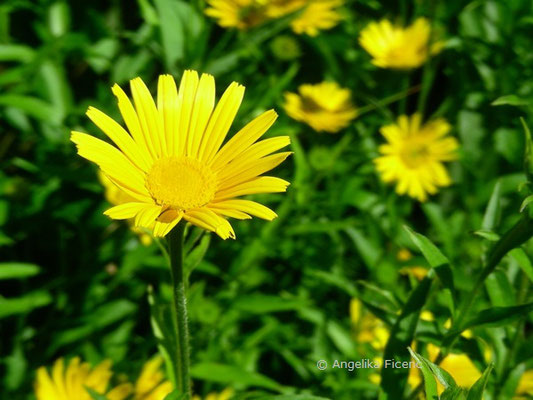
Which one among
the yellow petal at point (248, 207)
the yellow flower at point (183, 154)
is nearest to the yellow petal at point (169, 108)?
the yellow flower at point (183, 154)

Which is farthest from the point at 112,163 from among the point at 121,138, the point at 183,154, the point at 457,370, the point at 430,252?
the point at 457,370

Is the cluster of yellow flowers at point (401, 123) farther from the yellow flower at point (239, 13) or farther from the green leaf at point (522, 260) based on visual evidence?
the green leaf at point (522, 260)

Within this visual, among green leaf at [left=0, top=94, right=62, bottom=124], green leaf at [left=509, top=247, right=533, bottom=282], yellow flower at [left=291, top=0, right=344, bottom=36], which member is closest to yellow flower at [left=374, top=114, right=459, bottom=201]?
yellow flower at [left=291, top=0, right=344, bottom=36]

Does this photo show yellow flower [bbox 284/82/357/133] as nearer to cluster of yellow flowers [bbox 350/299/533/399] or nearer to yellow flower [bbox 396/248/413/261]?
yellow flower [bbox 396/248/413/261]

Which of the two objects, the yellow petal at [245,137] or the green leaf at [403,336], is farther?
the green leaf at [403,336]

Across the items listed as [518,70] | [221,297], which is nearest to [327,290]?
[221,297]

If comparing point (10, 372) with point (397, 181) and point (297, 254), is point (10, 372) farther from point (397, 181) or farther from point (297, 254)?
point (397, 181)

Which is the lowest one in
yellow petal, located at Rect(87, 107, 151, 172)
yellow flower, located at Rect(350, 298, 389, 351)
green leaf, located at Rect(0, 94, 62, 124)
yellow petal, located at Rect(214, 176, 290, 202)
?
yellow flower, located at Rect(350, 298, 389, 351)
